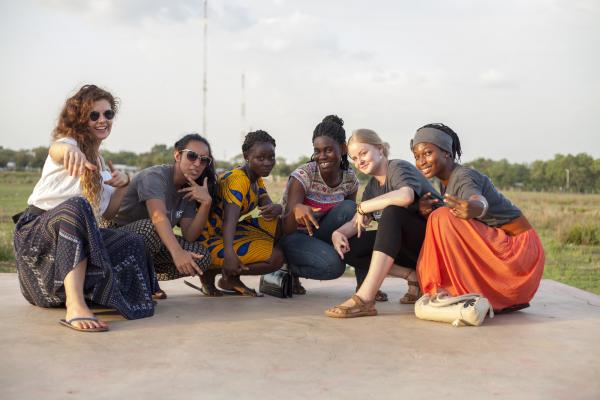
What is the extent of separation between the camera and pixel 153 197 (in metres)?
4.40

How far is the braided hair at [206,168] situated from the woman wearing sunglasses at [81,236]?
54 cm

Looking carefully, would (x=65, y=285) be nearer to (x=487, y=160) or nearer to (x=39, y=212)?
(x=39, y=212)

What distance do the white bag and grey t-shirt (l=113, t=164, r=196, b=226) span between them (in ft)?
6.03

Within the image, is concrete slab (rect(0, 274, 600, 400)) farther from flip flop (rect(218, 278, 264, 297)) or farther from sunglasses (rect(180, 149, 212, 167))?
sunglasses (rect(180, 149, 212, 167))

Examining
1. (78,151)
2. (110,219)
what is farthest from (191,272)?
(78,151)

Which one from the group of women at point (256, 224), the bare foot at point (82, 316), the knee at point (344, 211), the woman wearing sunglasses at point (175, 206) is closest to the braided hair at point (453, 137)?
the group of women at point (256, 224)

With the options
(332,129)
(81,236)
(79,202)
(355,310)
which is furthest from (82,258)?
(332,129)

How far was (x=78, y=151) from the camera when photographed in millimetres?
3852

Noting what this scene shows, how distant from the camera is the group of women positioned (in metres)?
3.97

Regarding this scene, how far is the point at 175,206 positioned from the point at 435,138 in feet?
6.36

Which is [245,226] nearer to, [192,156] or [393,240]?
[192,156]

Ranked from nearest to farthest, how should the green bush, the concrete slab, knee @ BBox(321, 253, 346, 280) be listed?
the concrete slab, knee @ BBox(321, 253, 346, 280), the green bush

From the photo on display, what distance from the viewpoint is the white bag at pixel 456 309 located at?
399cm

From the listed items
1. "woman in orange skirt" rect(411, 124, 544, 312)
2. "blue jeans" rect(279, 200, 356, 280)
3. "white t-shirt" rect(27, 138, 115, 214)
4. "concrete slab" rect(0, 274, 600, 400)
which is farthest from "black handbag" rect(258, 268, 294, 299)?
"white t-shirt" rect(27, 138, 115, 214)
